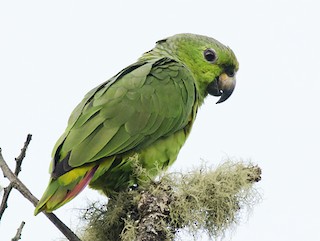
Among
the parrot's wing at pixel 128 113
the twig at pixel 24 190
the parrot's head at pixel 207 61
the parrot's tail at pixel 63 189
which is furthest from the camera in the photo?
the parrot's head at pixel 207 61

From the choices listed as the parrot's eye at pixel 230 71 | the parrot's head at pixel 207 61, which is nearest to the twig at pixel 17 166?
the parrot's head at pixel 207 61

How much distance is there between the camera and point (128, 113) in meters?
Result: 3.11

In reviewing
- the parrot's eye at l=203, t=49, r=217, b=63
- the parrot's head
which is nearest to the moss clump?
the parrot's head

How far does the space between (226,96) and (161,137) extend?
1.07 meters

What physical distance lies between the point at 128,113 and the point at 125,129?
118 mm

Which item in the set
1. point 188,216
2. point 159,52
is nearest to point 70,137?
point 188,216

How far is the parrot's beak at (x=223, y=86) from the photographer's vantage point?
4027 mm

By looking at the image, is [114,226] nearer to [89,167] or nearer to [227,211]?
[89,167]

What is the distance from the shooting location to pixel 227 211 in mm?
2645

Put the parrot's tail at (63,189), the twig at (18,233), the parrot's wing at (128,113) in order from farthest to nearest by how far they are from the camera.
→ the parrot's wing at (128,113), the parrot's tail at (63,189), the twig at (18,233)

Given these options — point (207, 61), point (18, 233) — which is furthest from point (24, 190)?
point (207, 61)

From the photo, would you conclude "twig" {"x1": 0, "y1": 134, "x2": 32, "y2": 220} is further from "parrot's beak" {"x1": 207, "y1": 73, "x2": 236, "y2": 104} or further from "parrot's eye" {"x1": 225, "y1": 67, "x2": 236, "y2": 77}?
"parrot's eye" {"x1": 225, "y1": 67, "x2": 236, "y2": 77}

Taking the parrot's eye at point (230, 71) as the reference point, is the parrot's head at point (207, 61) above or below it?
above

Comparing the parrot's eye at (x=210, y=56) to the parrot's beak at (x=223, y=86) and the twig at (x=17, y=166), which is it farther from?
the twig at (x=17, y=166)
